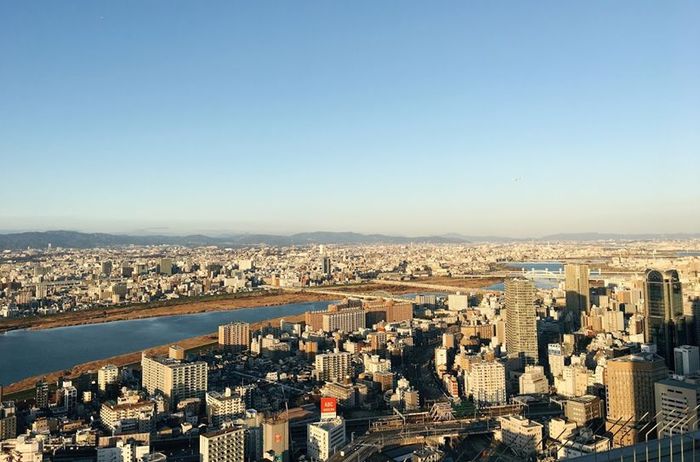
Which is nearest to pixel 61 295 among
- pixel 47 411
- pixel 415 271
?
pixel 47 411

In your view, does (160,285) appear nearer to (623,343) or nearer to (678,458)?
(623,343)

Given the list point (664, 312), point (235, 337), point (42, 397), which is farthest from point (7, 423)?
point (664, 312)

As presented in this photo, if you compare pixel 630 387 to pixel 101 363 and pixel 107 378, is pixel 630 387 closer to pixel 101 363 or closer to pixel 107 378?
pixel 107 378

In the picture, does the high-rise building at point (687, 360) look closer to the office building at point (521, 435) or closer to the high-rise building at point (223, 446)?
the office building at point (521, 435)

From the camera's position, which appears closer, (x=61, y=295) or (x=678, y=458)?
(x=678, y=458)

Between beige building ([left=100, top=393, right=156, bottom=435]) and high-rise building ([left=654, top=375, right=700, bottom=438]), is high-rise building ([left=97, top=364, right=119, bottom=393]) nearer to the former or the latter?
beige building ([left=100, top=393, right=156, bottom=435])

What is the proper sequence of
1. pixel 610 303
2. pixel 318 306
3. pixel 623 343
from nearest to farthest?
pixel 623 343
pixel 610 303
pixel 318 306
